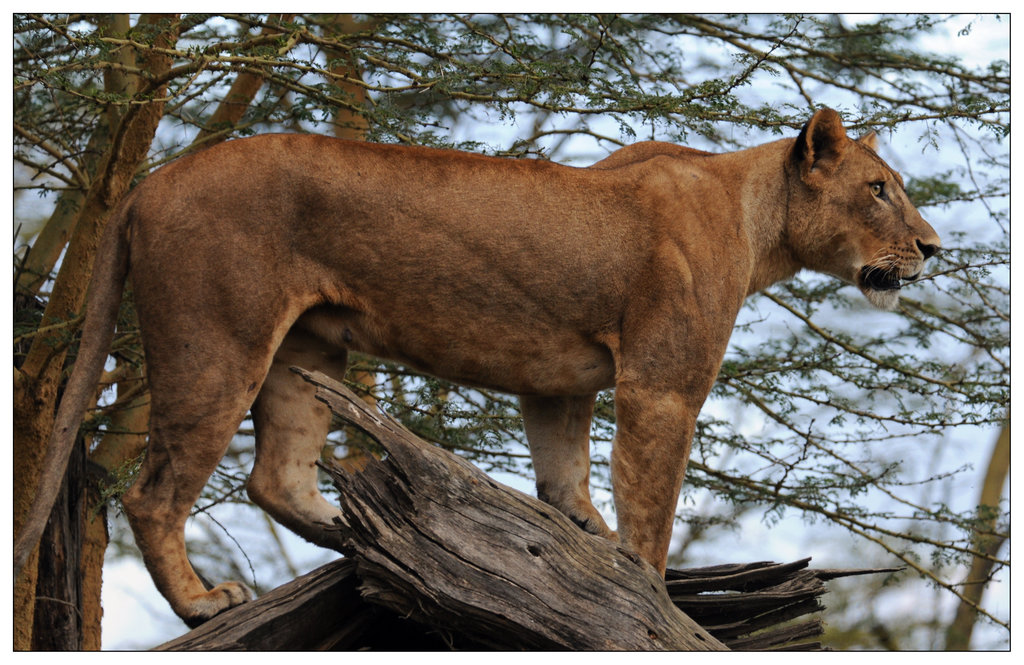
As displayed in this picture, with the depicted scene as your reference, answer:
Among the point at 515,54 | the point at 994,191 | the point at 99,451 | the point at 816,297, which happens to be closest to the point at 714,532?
the point at 816,297

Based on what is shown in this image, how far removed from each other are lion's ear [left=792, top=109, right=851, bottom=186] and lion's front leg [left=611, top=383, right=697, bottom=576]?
140 cm

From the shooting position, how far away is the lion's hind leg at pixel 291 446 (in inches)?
228

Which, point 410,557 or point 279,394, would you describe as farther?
point 279,394

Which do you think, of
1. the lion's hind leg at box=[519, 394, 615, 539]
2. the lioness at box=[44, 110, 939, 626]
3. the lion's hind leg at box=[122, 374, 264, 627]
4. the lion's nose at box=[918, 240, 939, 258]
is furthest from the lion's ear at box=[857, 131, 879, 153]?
the lion's hind leg at box=[122, 374, 264, 627]

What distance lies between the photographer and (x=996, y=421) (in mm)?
8250

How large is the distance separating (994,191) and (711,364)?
4.59m

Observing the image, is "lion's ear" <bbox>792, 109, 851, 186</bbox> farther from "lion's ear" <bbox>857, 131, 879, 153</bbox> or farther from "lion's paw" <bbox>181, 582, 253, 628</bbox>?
"lion's paw" <bbox>181, 582, 253, 628</bbox>

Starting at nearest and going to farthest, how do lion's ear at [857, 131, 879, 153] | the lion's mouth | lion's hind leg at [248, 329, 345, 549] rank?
lion's hind leg at [248, 329, 345, 549] → the lion's mouth → lion's ear at [857, 131, 879, 153]

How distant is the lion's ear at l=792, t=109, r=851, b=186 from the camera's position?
5918 millimetres

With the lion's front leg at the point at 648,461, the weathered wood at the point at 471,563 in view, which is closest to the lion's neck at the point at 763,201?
the lion's front leg at the point at 648,461

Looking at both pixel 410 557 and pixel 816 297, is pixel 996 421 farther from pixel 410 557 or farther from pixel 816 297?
pixel 410 557

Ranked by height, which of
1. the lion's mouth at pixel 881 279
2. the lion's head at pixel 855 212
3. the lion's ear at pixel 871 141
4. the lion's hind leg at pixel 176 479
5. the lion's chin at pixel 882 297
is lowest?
the lion's hind leg at pixel 176 479

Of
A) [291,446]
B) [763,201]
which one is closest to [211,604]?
[291,446]

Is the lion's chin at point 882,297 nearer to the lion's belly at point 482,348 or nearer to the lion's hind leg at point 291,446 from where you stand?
the lion's belly at point 482,348
